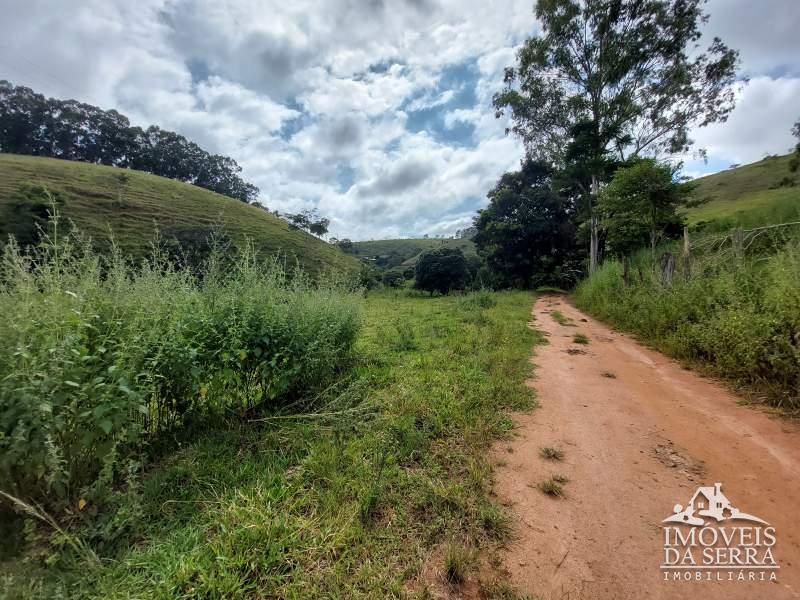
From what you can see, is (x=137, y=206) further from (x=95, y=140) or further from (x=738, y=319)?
(x=738, y=319)

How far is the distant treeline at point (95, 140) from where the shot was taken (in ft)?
162

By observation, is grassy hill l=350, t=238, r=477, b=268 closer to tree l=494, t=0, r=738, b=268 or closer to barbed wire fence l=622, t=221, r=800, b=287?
tree l=494, t=0, r=738, b=268

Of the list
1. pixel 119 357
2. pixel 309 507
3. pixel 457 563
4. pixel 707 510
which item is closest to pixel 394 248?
pixel 119 357

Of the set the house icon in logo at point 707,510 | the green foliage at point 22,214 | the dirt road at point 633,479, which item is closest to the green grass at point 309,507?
the dirt road at point 633,479

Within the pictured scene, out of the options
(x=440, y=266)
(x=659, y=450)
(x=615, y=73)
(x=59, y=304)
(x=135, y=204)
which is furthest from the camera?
(x=135, y=204)

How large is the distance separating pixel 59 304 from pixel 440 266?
19.5 metres

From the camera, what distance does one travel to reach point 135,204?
3556 centimetres

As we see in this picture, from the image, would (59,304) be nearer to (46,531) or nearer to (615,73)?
(46,531)

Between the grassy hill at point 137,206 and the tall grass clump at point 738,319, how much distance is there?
25.4 m

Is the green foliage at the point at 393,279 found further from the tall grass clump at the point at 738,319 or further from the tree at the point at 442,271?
the tall grass clump at the point at 738,319

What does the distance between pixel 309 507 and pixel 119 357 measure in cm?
159

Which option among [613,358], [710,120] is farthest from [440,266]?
[613,358]

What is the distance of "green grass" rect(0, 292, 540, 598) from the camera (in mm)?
1522

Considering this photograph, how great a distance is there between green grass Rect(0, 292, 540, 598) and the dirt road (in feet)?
0.88
